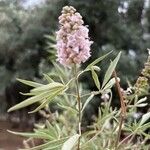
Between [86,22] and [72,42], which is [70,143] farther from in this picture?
[86,22]

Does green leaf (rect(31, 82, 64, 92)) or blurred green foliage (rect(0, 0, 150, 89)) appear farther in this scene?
blurred green foliage (rect(0, 0, 150, 89))

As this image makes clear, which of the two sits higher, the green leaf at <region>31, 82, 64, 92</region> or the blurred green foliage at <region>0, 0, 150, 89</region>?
the blurred green foliage at <region>0, 0, 150, 89</region>

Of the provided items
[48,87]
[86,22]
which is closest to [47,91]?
[48,87]

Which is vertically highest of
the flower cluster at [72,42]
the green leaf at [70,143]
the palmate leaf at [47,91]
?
the flower cluster at [72,42]

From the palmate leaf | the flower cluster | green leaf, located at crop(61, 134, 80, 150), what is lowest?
green leaf, located at crop(61, 134, 80, 150)

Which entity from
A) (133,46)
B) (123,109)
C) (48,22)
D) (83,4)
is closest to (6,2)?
(48,22)

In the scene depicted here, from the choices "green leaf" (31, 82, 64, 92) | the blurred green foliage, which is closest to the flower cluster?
"green leaf" (31, 82, 64, 92)

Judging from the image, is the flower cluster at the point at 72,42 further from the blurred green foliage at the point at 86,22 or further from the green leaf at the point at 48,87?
the blurred green foliage at the point at 86,22

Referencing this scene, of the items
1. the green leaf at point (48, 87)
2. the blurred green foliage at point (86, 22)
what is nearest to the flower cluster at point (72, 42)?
the green leaf at point (48, 87)

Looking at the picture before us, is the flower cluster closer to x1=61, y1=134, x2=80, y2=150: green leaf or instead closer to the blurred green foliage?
x1=61, y1=134, x2=80, y2=150: green leaf
